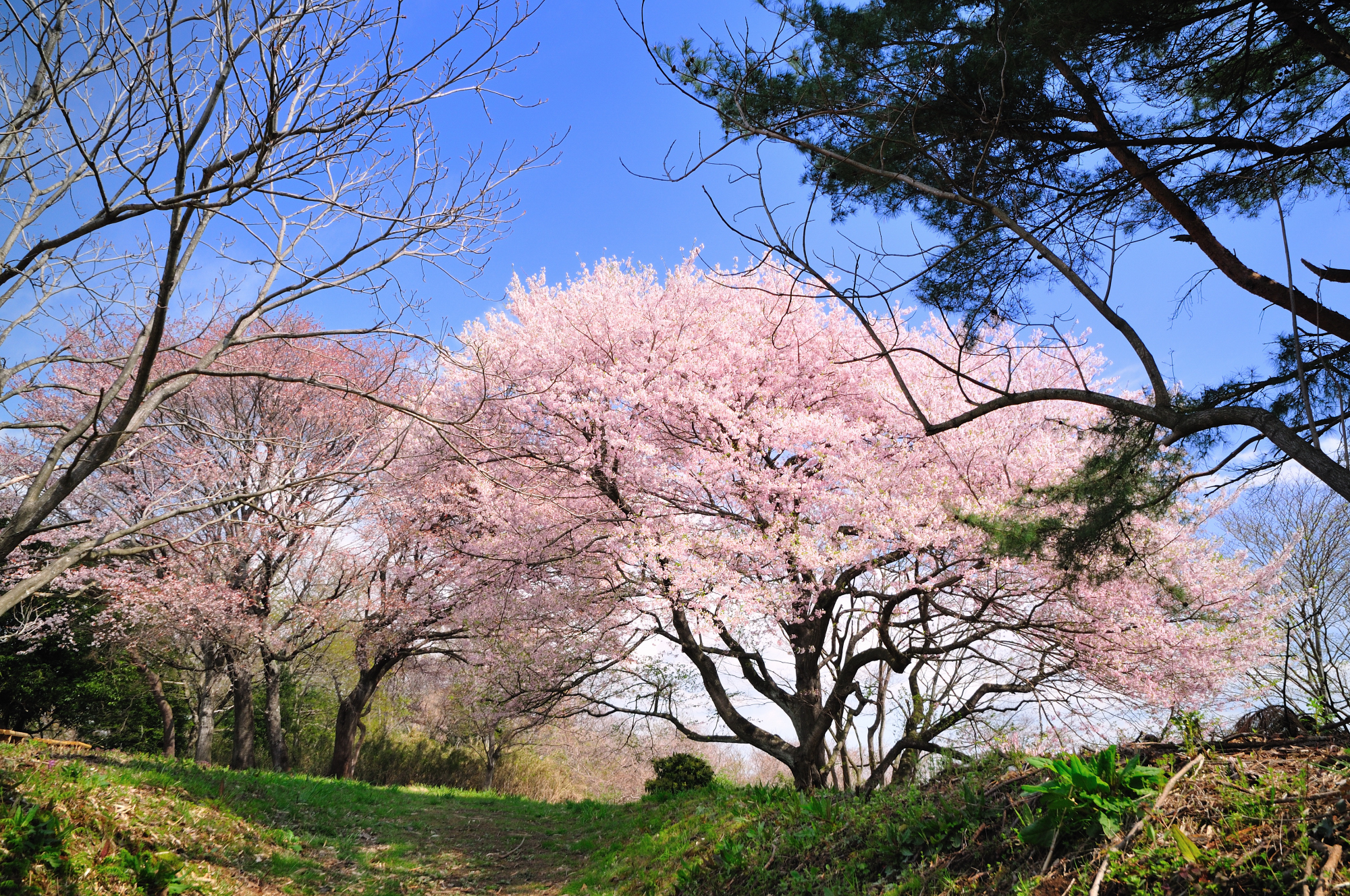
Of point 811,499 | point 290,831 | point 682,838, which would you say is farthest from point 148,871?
point 811,499

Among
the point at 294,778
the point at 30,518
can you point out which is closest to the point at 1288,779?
the point at 30,518

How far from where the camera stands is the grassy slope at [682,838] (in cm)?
200

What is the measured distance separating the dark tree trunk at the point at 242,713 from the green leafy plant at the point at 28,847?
34.0ft

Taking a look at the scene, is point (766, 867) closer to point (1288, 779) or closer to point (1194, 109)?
point (1288, 779)

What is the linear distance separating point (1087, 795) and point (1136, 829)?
0.55ft

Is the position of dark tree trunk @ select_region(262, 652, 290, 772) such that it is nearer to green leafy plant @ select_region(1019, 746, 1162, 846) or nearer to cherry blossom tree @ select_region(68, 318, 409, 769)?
cherry blossom tree @ select_region(68, 318, 409, 769)

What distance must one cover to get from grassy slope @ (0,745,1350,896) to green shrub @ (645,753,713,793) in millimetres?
605

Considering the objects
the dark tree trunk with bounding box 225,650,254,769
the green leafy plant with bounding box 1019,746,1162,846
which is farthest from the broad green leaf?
the dark tree trunk with bounding box 225,650,254,769

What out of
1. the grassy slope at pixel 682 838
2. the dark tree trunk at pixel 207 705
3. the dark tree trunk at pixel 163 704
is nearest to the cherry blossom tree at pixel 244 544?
the dark tree trunk at pixel 207 705

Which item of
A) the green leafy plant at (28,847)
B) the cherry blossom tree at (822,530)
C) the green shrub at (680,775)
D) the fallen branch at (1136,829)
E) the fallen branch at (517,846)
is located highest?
the cherry blossom tree at (822,530)

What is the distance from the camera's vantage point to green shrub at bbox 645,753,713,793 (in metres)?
11.5

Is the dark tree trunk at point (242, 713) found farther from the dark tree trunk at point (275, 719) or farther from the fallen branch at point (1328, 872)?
the fallen branch at point (1328, 872)

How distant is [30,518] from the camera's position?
4129 mm

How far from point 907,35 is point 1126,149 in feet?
5.38
